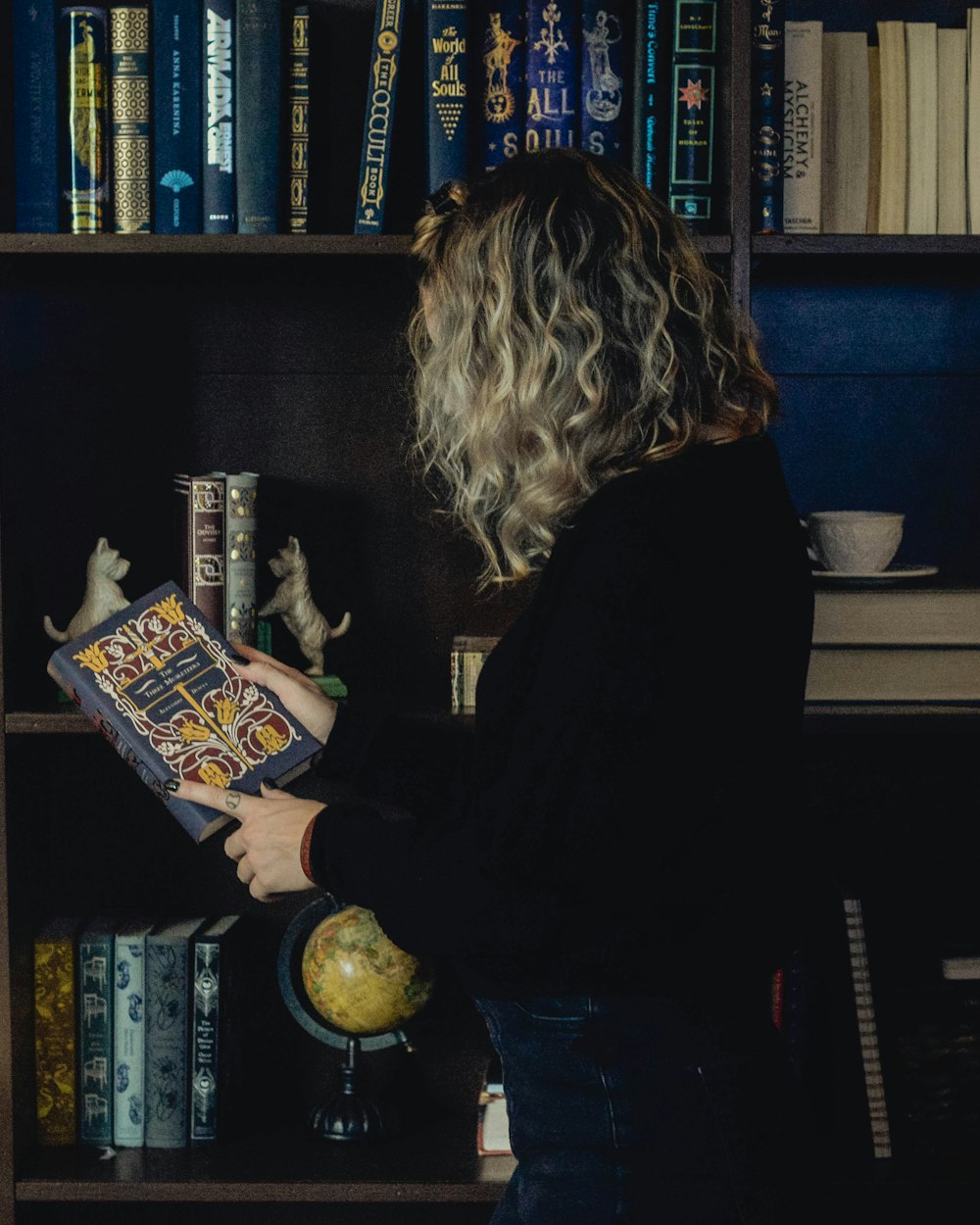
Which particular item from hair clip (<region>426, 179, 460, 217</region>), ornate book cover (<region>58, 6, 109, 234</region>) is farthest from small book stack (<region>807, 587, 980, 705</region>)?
ornate book cover (<region>58, 6, 109, 234</region>)

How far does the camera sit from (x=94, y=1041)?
62.1 inches

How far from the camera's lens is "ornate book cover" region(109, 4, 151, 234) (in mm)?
1455

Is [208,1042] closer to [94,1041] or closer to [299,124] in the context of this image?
[94,1041]

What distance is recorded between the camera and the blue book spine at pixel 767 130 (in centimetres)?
142

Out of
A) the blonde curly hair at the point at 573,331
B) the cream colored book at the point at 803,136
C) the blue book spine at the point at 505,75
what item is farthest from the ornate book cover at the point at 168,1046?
the cream colored book at the point at 803,136

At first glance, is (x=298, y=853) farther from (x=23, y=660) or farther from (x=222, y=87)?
(x=222, y=87)

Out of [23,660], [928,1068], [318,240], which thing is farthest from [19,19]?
[928,1068]

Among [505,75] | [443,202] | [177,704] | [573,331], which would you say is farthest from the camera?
[505,75]

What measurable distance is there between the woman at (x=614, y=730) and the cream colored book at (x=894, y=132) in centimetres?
49

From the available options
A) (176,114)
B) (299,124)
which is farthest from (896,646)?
(176,114)

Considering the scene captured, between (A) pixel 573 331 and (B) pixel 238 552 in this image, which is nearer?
(A) pixel 573 331

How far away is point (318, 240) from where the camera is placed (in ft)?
4.65

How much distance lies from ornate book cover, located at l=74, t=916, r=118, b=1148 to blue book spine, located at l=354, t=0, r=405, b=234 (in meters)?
0.94

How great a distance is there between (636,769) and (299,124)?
37.1 inches
